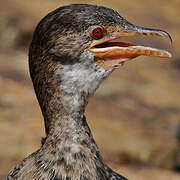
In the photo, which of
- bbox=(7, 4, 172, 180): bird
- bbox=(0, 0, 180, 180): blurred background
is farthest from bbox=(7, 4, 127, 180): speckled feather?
bbox=(0, 0, 180, 180): blurred background

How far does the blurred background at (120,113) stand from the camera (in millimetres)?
7184

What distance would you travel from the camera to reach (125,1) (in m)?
13.8

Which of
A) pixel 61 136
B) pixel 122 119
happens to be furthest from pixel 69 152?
pixel 122 119

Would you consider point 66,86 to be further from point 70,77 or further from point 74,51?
point 74,51

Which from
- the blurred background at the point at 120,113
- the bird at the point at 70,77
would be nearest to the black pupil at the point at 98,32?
the bird at the point at 70,77

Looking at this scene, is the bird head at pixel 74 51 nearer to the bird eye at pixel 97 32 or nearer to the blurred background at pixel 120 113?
the bird eye at pixel 97 32

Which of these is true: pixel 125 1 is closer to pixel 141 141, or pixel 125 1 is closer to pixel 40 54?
pixel 141 141

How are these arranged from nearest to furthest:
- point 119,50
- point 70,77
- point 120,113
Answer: point 70,77 → point 119,50 → point 120,113

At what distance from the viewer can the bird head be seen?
3.87 metres

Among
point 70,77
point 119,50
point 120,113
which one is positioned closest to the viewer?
point 70,77

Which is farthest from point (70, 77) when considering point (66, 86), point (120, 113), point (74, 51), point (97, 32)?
point (120, 113)

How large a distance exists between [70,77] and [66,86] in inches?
2.9

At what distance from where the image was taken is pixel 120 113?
8.05 m

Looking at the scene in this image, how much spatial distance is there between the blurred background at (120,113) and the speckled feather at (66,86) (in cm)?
286
